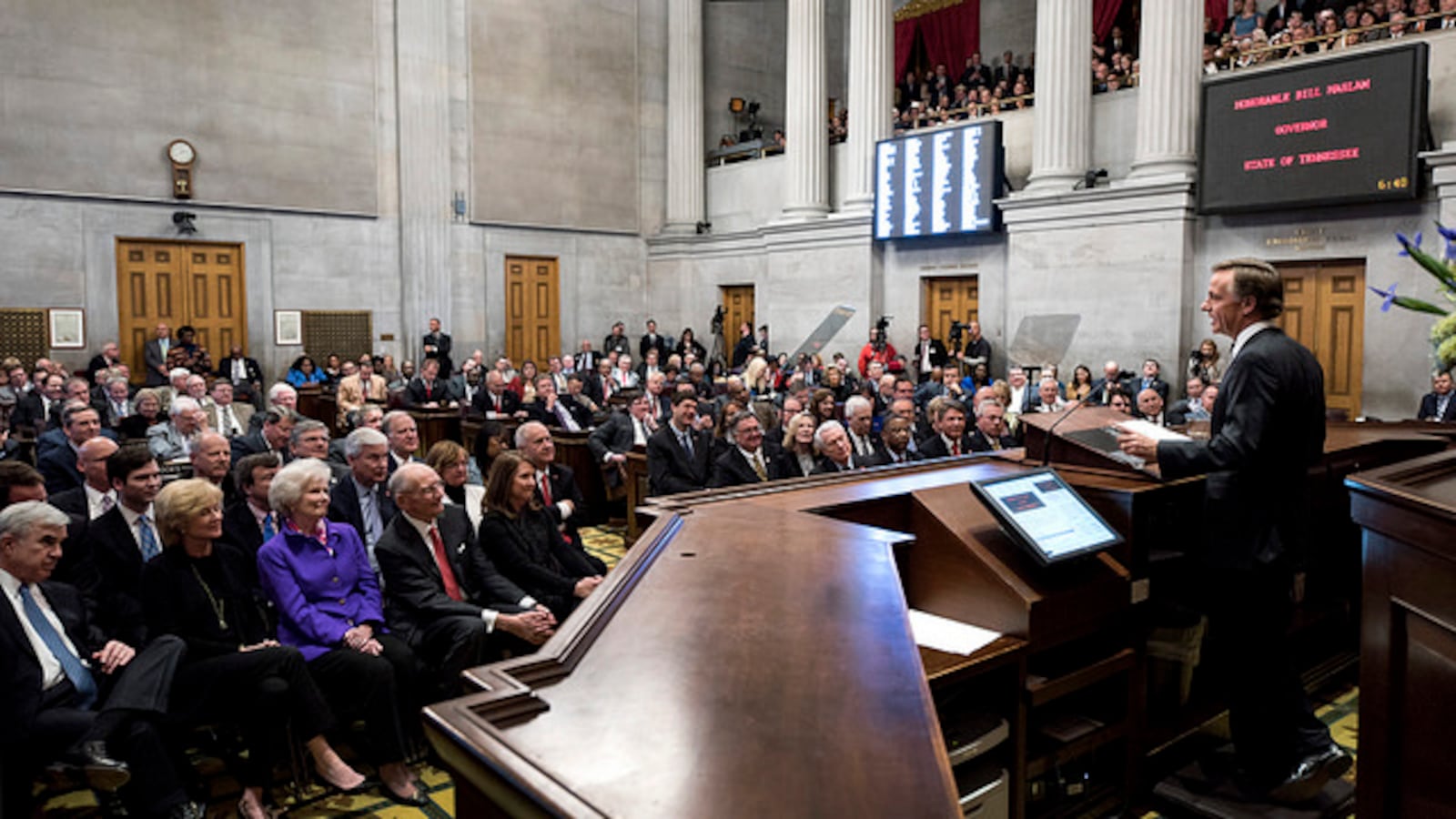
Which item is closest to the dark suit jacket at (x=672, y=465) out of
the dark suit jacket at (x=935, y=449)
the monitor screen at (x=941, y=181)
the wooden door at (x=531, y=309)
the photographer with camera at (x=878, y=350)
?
the dark suit jacket at (x=935, y=449)

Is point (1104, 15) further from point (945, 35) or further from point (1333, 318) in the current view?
point (1333, 318)

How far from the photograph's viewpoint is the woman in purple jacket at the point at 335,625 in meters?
3.51

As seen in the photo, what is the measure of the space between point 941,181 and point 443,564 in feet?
34.6

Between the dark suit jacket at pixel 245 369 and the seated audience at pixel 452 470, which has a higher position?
the dark suit jacket at pixel 245 369

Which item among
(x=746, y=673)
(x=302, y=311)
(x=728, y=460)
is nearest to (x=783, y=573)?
(x=746, y=673)

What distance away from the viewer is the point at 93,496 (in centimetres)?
459

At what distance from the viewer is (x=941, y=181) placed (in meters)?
13.1

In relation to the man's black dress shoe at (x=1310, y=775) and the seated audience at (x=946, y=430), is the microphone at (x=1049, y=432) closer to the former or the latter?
the man's black dress shoe at (x=1310, y=775)

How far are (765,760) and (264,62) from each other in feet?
50.6

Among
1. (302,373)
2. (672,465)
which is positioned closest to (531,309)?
(302,373)

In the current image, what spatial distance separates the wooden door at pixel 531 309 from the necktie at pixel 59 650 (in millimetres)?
13657

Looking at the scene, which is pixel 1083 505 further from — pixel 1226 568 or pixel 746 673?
pixel 746 673

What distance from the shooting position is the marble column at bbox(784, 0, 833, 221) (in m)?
14.7

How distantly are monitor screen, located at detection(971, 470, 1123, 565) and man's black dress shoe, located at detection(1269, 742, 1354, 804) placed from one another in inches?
34.5
